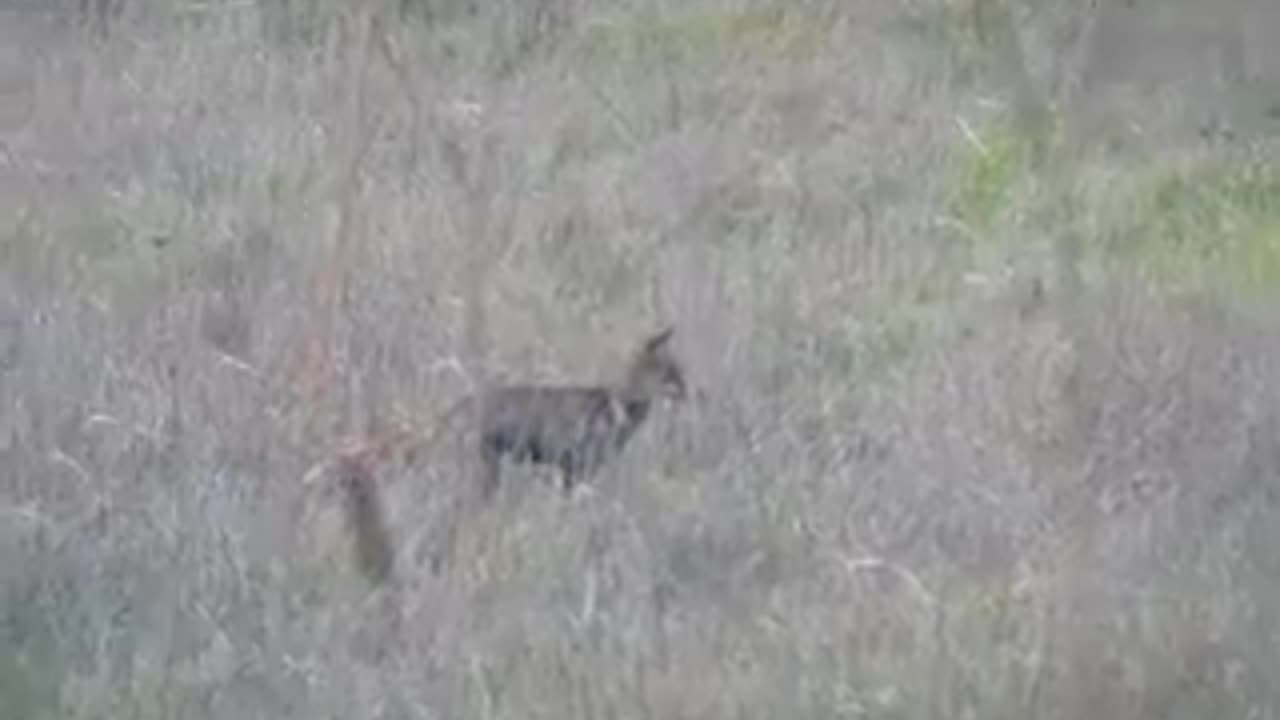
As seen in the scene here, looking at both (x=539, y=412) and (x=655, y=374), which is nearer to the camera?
(x=539, y=412)

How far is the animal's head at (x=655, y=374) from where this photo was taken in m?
7.63

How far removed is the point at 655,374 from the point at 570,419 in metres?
0.37

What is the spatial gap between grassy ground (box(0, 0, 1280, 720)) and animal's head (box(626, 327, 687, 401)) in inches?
3.0

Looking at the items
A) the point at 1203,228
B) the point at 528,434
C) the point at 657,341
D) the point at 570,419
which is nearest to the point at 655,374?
the point at 657,341

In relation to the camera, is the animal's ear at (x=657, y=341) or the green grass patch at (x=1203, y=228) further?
the green grass patch at (x=1203, y=228)

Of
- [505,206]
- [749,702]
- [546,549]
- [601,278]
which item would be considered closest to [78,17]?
[505,206]

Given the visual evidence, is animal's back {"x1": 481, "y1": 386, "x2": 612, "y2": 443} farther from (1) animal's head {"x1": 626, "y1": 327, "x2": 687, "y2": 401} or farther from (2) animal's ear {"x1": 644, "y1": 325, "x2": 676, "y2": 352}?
(2) animal's ear {"x1": 644, "y1": 325, "x2": 676, "y2": 352}

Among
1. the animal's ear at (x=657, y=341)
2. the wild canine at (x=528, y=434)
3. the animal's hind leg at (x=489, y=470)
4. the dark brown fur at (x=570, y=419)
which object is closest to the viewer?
the wild canine at (x=528, y=434)

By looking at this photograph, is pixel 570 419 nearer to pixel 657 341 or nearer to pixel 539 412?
pixel 539 412

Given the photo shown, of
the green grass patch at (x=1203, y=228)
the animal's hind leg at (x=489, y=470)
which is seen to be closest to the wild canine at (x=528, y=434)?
the animal's hind leg at (x=489, y=470)

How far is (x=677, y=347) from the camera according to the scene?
8156 millimetres

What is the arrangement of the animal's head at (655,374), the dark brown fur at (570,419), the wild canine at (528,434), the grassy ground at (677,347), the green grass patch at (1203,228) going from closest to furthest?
the grassy ground at (677,347) → the wild canine at (528,434) → the dark brown fur at (570,419) → the animal's head at (655,374) → the green grass patch at (1203,228)

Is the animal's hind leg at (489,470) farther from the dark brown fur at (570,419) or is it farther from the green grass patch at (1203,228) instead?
the green grass patch at (1203,228)

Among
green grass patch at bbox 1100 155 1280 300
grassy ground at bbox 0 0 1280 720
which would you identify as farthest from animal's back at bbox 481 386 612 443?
green grass patch at bbox 1100 155 1280 300
